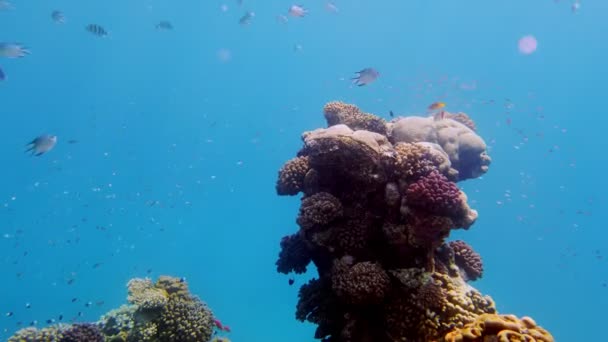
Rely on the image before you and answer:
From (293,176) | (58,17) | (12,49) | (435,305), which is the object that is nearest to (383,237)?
(435,305)

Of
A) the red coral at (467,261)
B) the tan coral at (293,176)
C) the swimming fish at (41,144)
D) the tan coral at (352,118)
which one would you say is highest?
the swimming fish at (41,144)

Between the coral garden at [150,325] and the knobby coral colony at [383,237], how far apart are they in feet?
6.86

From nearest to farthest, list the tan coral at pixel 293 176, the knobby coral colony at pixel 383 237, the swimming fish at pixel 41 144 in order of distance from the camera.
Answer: the knobby coral colony at pixel 383 237 < the tan coral at pixel 293 176 < the swimming fish at pixel 41 144

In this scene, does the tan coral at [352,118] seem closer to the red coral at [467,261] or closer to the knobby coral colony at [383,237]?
the knobby coral colony at [383,237]

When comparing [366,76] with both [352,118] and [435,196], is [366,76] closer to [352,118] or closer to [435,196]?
[352,118]

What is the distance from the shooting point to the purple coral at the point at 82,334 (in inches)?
297

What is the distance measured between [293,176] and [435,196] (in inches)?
130

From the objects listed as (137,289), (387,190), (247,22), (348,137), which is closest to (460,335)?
(387,190)

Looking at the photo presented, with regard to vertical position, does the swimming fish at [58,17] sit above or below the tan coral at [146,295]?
above

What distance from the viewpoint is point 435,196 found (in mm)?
6375

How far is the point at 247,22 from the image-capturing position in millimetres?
21016

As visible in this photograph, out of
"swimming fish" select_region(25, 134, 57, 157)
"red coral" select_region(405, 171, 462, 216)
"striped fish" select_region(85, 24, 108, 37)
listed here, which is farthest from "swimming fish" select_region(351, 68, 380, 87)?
"striped fish" select_region(85, 24, 108, 37)

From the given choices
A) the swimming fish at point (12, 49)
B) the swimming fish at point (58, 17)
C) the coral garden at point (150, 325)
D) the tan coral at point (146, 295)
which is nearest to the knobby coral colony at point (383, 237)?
the coral garden at point (150, 325)

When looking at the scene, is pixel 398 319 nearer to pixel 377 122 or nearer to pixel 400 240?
pixel 400 240
